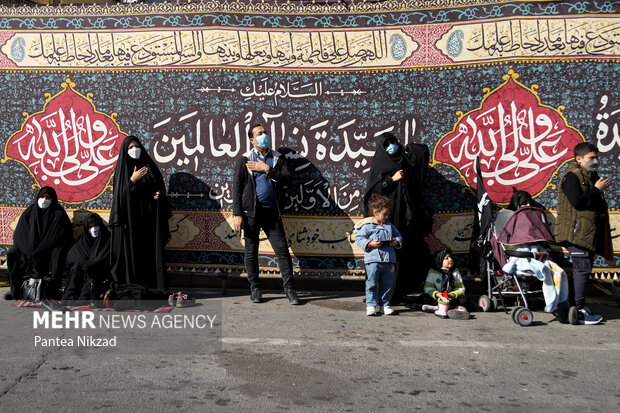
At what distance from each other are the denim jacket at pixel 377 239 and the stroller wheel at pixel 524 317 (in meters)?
1.20

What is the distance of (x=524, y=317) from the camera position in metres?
5.52

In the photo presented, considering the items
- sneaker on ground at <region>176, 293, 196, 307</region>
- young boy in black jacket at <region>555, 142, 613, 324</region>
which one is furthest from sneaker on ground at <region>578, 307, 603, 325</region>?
sneaker on ground at <region>176, 293, 196, 307</region>

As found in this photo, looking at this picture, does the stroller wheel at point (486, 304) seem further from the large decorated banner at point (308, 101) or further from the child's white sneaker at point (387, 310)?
the child's white sneaker at point (387, 310)

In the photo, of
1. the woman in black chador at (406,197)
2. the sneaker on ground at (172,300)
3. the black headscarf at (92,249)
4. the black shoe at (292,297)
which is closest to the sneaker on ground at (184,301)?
the sneaker on ground at (172,300)

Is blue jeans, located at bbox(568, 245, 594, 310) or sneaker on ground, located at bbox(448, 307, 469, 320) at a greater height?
blue jeans, located at bbox(568, 245, 594, 310)

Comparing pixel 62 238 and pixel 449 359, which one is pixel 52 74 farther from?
pixel 449 359

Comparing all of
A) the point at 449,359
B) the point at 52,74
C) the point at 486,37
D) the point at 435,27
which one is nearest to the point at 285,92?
the point at 435,27

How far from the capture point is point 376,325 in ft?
18.0

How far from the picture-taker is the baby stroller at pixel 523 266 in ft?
18.2

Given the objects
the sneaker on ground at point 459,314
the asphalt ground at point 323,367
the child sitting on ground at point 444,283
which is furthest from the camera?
the child sitting on ground at point 444,283

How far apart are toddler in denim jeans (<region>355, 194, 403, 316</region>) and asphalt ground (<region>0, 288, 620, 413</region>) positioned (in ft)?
0.80

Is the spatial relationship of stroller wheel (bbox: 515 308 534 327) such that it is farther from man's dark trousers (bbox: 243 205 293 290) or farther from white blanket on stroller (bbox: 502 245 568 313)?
man's dark trousers (bbox: 243 205 293 290)

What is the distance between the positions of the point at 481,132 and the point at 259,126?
2.38 meters

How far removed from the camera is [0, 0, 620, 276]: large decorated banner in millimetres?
6664
